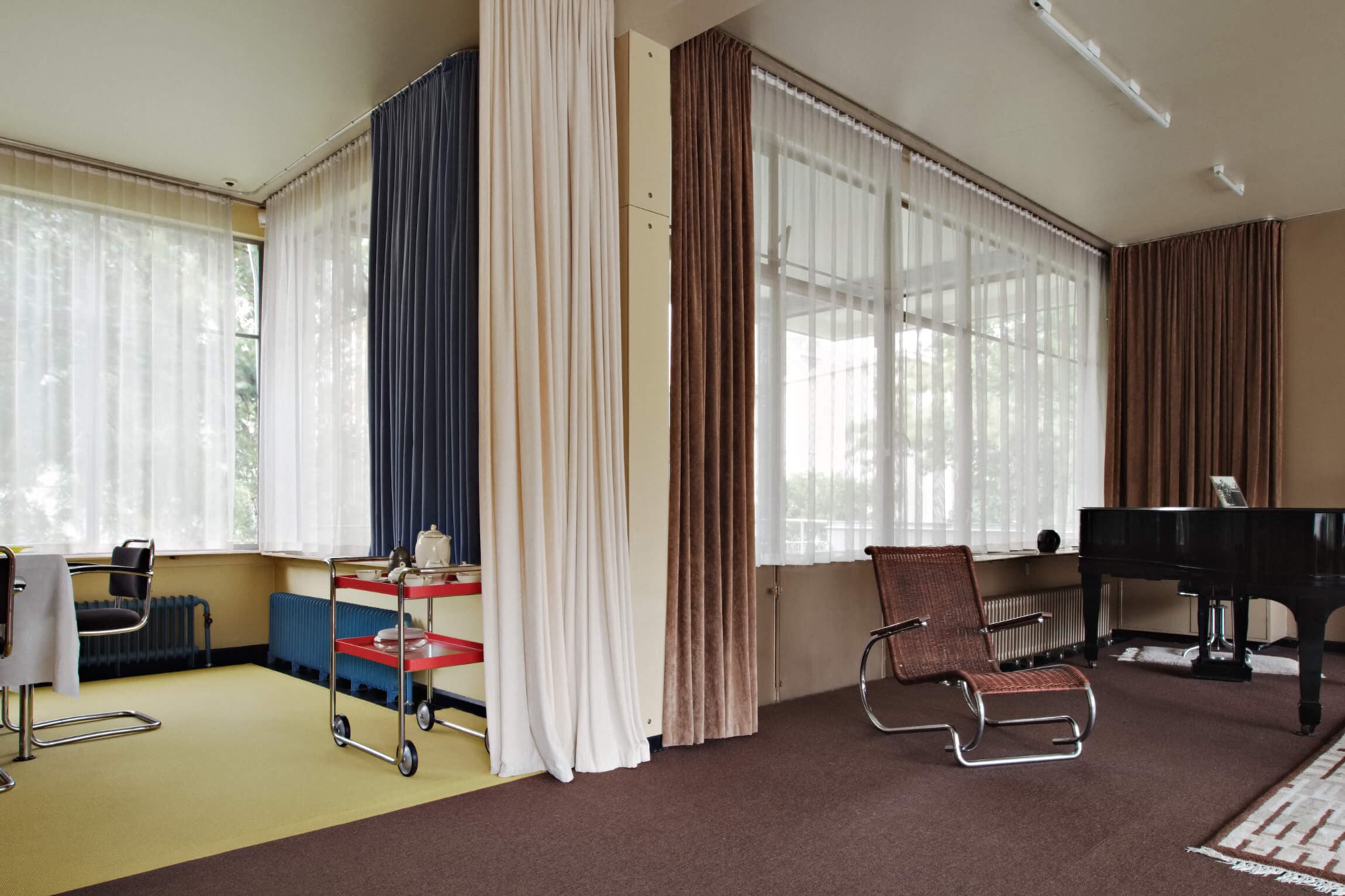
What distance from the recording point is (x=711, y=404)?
4.01 meters

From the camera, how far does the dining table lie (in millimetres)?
3549

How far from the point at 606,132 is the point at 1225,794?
349 cm

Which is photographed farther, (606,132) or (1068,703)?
(1068,703)

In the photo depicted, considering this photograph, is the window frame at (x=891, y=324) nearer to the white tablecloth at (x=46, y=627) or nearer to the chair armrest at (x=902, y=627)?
the chair armrest at (x=902, y=627)

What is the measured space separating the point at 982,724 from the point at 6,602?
3.73 m

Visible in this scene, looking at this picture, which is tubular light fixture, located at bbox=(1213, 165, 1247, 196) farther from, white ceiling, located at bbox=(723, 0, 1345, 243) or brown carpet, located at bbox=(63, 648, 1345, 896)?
brown carpet, located at bbox=(63, 648, 1345, 896)

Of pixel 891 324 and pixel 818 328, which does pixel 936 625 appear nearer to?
pixel 818 328

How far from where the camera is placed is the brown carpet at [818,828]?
95.0 inches

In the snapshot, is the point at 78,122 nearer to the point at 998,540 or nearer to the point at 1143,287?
the point at 998,540

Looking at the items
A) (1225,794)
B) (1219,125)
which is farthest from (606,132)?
(1219,125)

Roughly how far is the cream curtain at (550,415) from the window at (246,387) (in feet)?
11.7

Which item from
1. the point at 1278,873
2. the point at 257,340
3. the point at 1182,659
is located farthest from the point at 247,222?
the point at 1182,659

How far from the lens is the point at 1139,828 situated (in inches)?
113

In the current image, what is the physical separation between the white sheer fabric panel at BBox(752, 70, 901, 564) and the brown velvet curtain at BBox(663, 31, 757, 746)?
0.99 feet
